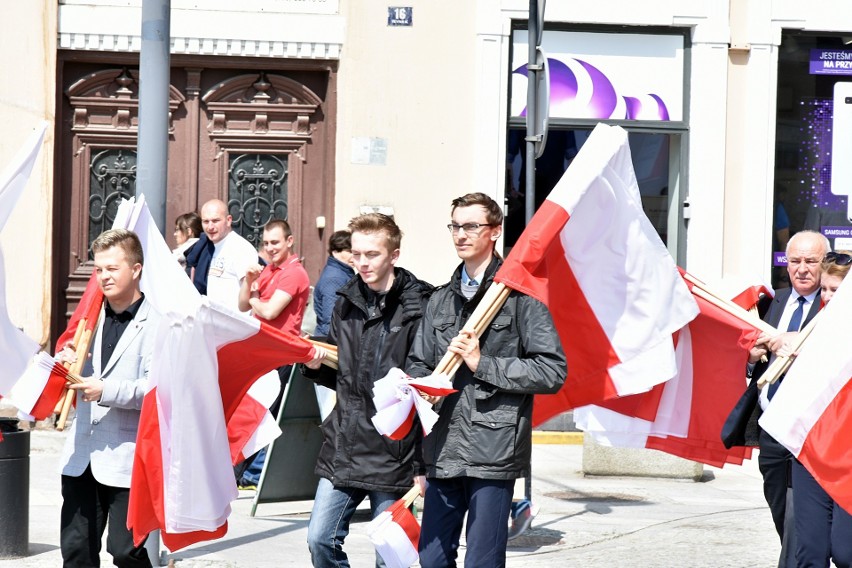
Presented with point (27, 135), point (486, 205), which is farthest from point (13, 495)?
point (27, 135)

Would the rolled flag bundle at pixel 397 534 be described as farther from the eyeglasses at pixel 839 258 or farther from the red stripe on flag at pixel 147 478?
the eyeglasses at pixel 839 258

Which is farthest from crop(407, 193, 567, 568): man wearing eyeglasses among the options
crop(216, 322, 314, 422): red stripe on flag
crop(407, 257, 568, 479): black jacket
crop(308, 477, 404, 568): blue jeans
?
crop(216, 322, 314, 422): red stripe on flag

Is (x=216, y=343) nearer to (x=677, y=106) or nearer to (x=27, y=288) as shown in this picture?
(x=27, y=288)

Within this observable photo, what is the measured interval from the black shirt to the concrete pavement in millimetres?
2192

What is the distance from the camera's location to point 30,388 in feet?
18.8

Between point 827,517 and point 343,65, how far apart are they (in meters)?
7.79

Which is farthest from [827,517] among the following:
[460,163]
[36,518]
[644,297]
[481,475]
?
[460,163]

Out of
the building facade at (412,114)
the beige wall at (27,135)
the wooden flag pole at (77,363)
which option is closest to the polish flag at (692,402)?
the wooden flag pole at (77,363)

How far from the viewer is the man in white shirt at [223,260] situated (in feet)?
33.7

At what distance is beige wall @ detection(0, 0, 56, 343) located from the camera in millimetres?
12641

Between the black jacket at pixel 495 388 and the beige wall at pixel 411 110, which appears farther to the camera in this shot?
the beige wall at pixel 411 110

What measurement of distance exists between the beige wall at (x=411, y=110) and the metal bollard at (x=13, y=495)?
5584 mm

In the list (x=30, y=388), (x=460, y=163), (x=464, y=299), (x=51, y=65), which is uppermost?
(x=51, y=65)

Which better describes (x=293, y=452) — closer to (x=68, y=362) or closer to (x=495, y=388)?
(x=68, y=362)
